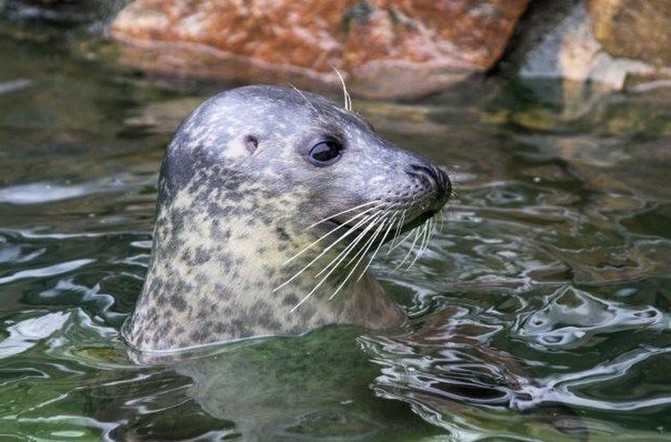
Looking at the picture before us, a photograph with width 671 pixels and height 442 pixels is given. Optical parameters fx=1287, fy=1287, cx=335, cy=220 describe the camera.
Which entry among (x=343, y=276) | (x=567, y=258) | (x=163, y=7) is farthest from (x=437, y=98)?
(x=343, y=276)

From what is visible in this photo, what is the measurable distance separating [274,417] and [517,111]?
4848mm

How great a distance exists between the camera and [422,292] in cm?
586

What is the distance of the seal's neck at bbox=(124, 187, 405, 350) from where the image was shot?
4988mm

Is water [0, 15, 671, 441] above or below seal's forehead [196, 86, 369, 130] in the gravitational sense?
below

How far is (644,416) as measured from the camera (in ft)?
14.4

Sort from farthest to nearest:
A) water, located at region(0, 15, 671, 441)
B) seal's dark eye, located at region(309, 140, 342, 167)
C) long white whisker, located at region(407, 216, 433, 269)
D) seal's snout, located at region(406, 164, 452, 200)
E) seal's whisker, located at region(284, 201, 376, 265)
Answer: long white whisker, located at region(407, 216, 433, 269) < seal's dark eye, located at region(309, 140, 342, 167) < seal's snout, located at region(406, 164, 452, 200) < seal's whisker, located at region(284, 201, 376, 265) < water, located at region(0, 15, 671, 441)

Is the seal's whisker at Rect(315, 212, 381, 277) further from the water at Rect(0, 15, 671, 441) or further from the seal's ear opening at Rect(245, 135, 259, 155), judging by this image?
the seal's ear opening at Rect(245, 135, 259, 155)

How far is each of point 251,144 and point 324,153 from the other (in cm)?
29

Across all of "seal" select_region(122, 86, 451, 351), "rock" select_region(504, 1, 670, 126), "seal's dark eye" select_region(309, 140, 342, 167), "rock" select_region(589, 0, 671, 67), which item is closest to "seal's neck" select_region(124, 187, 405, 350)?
"seal" select_region(122, 86, 451, 351)

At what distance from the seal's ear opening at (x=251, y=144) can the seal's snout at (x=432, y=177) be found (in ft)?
2.03

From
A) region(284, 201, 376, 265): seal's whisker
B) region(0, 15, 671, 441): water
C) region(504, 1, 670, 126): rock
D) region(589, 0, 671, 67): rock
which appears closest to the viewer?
region(0, 15, 671, 441): water

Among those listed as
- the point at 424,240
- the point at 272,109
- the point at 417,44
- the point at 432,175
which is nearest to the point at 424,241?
the point at 424,240

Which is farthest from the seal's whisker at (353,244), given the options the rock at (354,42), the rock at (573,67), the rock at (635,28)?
the rock at (635,28)

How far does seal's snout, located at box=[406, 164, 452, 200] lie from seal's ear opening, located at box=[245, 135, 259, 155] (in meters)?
0.62
